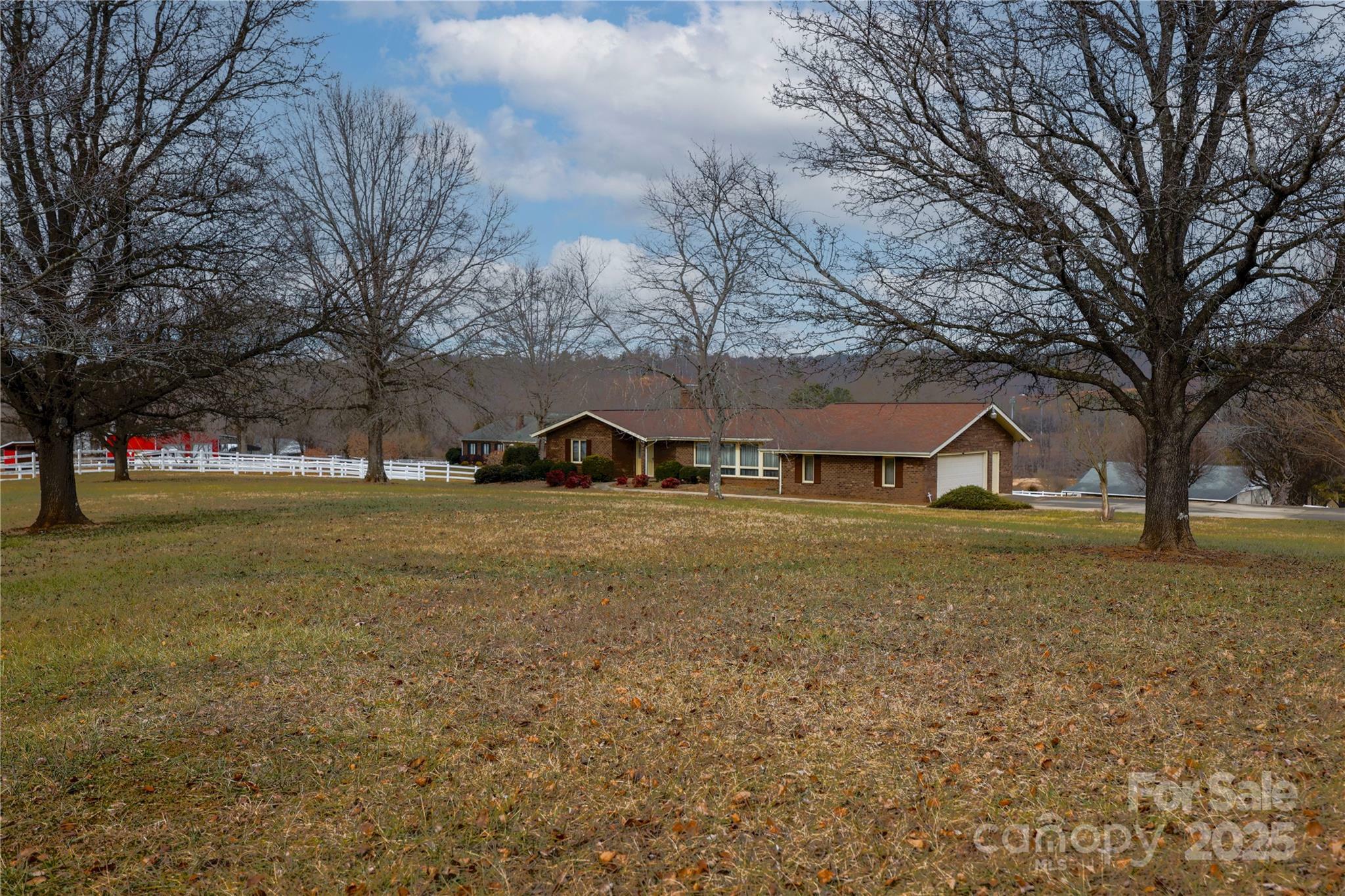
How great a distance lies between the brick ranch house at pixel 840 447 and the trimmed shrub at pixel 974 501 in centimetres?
221

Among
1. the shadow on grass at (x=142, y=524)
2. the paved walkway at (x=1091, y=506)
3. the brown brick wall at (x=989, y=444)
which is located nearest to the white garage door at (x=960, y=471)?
the brown brick wall at (x=989, y=444)

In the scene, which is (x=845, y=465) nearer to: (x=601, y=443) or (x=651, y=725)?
(x=601, y=443)

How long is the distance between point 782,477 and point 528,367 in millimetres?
20031

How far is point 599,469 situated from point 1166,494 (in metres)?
33.9

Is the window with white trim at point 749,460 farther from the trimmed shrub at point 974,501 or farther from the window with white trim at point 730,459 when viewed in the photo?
the trimmed shrub at point 974,501

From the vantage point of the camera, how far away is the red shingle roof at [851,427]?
3841cm

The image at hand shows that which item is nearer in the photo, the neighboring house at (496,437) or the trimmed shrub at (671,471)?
the trimmed shrub at (671,471)

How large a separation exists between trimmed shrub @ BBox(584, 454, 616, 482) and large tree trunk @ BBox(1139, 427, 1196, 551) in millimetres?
33495

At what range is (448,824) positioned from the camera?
4.55m

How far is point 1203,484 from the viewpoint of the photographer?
5666cm

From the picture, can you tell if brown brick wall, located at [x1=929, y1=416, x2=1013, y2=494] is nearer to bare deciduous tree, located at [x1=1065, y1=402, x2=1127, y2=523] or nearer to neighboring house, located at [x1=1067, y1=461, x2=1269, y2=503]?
bare deciduous tree, located at [x1=1065, y1=402, x2=1127, y2=523]

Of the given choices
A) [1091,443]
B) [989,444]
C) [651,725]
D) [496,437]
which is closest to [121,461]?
[496,437]

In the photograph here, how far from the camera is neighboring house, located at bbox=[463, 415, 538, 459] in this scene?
71375 millimetres

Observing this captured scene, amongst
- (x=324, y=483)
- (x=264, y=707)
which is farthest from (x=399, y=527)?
(x=324, y=483)
